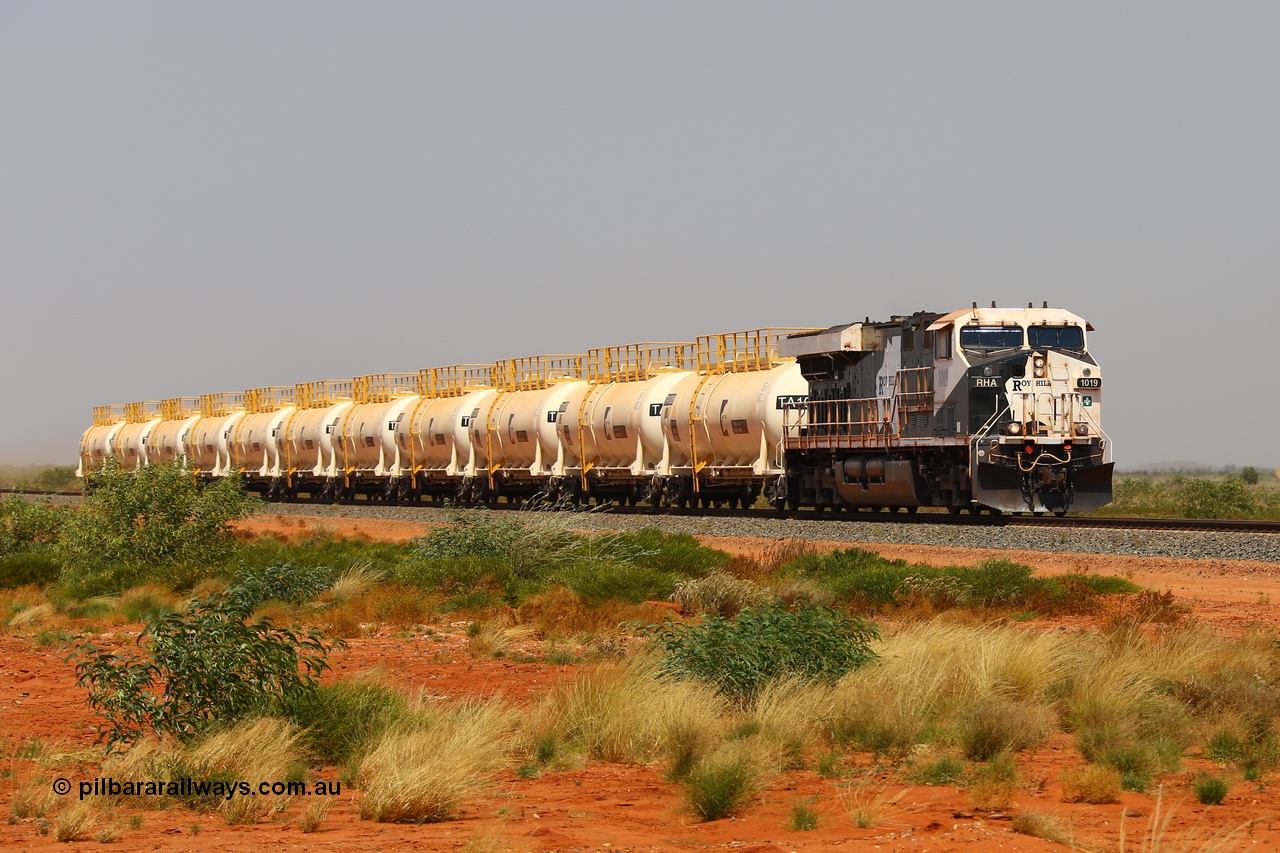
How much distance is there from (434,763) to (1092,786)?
405 cm

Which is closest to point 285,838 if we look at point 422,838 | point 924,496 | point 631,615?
point 422,838

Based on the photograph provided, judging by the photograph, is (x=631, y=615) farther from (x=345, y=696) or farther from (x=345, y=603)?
(x=345, y=696)

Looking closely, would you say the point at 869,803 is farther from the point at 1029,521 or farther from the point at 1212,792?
the point at 1029,521

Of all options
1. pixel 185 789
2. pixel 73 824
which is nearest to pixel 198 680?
pixel 185 789

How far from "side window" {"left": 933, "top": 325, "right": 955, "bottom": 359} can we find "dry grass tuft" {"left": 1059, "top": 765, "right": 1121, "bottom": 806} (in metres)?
19.5

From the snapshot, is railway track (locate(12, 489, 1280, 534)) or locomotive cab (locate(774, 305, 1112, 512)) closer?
railway track (locate(12, 489, 1280, 534))

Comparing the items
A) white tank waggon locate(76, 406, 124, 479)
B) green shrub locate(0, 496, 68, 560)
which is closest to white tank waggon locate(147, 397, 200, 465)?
white tank waggon locate(76, 406, 124, 479)

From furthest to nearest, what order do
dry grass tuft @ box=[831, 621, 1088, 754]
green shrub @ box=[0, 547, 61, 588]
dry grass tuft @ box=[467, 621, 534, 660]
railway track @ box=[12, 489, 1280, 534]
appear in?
railway track @ box=[12, 489, 1280, 534] → green shrub @ box=[0, 547, 61, 588] → dry grass tuft @ box=[467, 621, 534, 660] → dry grass tuft @ box=[831, 621, 1088, 754]

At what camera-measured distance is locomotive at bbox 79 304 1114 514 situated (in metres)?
26.8

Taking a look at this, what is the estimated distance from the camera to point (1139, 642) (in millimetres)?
13359

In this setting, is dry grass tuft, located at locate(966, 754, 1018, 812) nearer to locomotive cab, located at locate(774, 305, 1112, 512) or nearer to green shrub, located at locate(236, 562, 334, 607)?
green shrub, located at locate(236, 562, 334, 607)

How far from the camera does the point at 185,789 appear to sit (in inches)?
352

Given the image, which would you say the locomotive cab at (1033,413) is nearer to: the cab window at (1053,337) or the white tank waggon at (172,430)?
the cab window at (1053,337)

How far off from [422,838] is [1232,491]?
42.9 m
